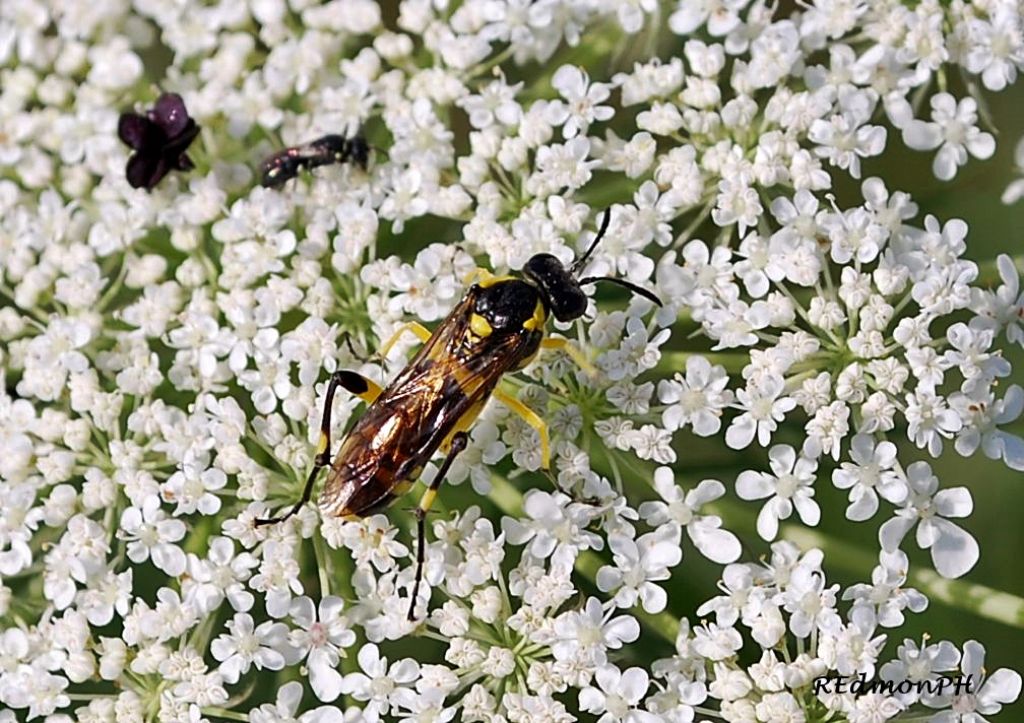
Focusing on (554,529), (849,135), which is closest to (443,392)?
(554,529)

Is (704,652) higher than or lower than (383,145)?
lower

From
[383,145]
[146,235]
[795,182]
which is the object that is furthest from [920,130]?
[146,235]

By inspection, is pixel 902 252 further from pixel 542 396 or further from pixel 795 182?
pixel 542 396

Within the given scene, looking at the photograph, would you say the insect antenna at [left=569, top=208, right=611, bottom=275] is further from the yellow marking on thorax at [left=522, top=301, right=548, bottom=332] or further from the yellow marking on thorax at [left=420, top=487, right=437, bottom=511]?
the yellow marking on thorax at [left=420, top=487, right=437, bottom=511]

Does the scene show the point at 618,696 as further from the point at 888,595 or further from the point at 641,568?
the point at 888,595

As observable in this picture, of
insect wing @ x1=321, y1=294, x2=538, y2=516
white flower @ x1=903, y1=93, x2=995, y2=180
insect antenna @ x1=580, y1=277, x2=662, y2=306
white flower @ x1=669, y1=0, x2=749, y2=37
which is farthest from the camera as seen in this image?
white flower @ x1=669, y1=0, x2=749, y2=37

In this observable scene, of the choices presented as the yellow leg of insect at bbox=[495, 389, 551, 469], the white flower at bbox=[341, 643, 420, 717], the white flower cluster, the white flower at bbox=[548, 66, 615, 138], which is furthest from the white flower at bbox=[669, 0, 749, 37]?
the white flower at bbox=[341, 643, 420, 717]
